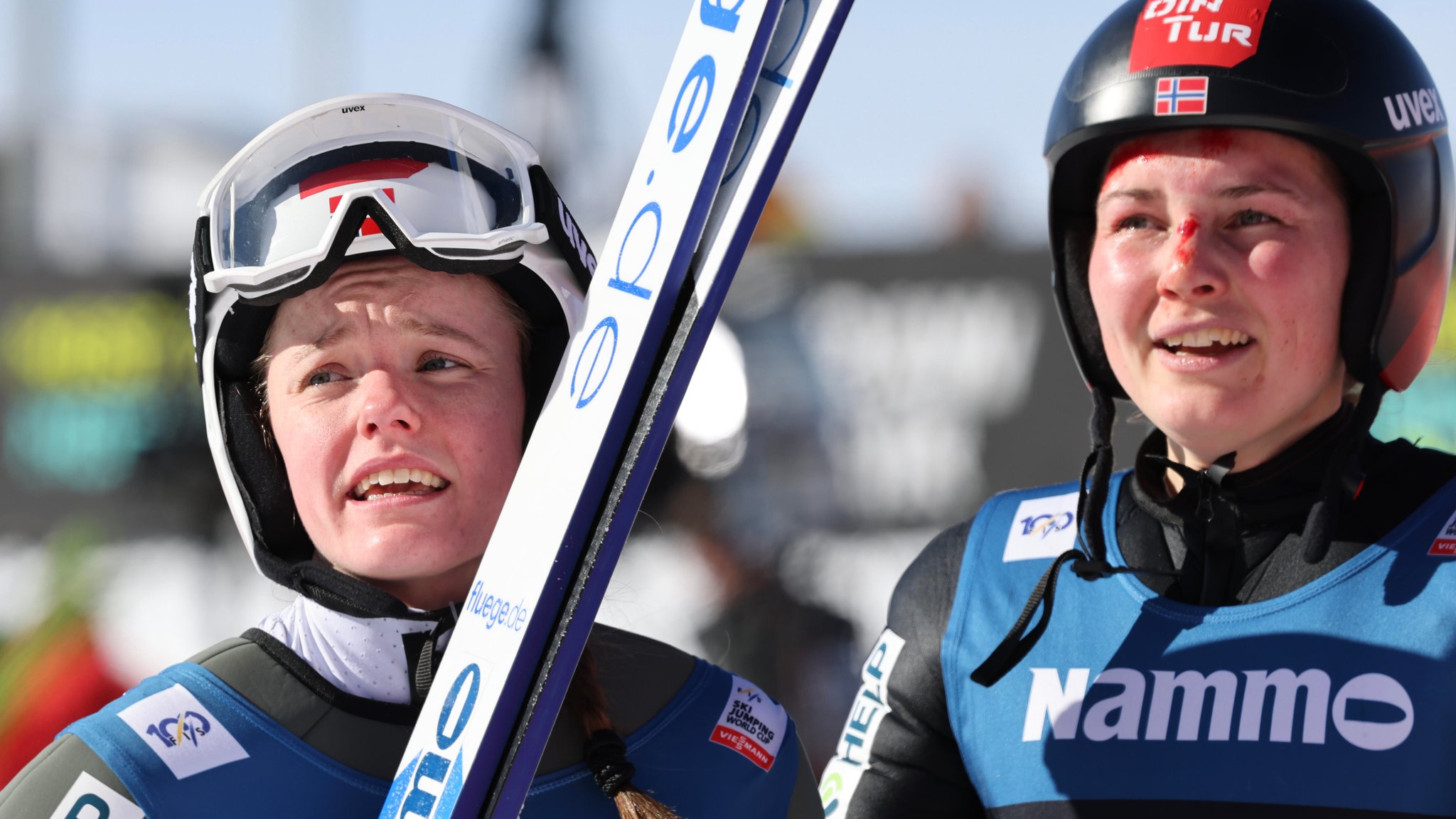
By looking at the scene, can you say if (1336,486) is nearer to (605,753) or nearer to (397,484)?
(605,753)

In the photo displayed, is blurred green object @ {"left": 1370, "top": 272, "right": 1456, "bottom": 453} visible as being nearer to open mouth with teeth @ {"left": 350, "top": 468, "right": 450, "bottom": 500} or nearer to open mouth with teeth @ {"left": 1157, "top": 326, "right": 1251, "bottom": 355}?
open mouth with teeth @ {"left": 1157, "top": 326, "right": 1251, "bottom": 355}

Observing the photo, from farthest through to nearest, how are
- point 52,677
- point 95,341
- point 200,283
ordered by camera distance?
1. point 95,341
2. point 52,677
3. point 200,283

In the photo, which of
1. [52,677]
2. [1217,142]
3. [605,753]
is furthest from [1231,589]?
[52,677]

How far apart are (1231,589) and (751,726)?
2.52 ft

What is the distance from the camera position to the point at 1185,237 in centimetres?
224

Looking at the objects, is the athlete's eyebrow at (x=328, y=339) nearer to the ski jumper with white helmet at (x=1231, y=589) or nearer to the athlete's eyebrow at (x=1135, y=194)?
the ski jumper with white helmet at (x=1231, y=589)

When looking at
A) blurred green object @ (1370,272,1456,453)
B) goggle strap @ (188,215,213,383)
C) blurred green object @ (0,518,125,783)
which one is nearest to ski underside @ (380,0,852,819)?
goggle strap @ (188,215,213,383)

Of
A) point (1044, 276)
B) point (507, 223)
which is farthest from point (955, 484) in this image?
point (507, 223)

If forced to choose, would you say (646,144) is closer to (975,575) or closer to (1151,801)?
(975,575)

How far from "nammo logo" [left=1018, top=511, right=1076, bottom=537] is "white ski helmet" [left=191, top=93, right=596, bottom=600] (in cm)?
89

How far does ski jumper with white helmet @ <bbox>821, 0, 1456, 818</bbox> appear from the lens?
2.14 meters

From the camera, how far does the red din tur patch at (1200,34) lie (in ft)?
7.56

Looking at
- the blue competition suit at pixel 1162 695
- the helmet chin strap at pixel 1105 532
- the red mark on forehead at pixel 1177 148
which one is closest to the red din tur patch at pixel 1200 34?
the red mark on forehead at pixel 1177 148

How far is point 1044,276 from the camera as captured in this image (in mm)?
8281
